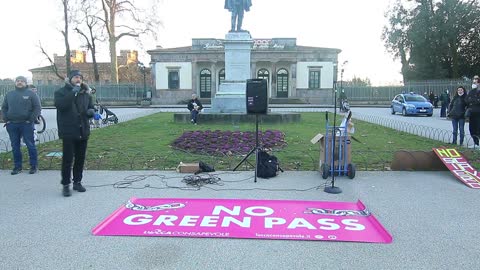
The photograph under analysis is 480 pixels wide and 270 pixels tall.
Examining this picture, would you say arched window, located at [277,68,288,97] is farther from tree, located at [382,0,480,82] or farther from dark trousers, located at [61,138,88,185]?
dark trousers, located at [61,138,88,185]

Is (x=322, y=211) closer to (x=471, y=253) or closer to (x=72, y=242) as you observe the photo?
(x=471, y=253)

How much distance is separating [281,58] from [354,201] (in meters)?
44.1

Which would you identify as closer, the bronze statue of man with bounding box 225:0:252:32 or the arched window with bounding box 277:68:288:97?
the bronze statue of man with bounding box 225:0:252:32

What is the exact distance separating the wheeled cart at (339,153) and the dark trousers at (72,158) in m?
4.55

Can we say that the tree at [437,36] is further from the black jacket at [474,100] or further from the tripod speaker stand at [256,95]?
the tripod speaker stand at [256,95]

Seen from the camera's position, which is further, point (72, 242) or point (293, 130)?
point (293, 130)

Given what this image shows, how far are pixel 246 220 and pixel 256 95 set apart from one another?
329 cm

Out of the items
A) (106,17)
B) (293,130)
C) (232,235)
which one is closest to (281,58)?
(106,17)

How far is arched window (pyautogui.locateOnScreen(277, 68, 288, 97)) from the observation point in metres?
50.3

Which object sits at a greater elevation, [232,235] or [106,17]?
[106,17]

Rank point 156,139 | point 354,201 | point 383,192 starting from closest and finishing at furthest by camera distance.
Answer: point 354,201
point 383,192
point 156,139

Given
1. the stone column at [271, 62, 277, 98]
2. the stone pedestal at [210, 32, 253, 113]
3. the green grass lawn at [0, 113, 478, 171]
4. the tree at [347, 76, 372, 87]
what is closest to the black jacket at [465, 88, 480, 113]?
the green grass lawn at [0, 113, 478, 171]

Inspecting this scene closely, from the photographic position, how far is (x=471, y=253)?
4.32 metres

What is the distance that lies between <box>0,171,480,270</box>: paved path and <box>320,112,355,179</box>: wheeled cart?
0.31 m
